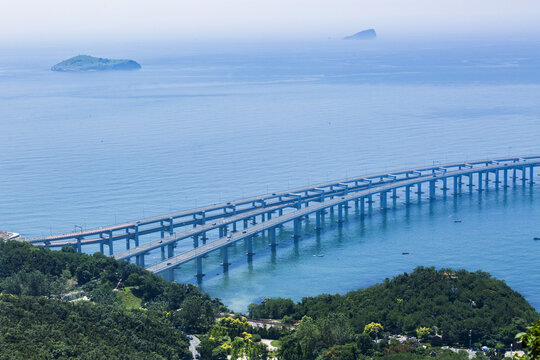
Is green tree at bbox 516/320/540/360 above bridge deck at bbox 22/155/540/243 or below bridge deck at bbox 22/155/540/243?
above

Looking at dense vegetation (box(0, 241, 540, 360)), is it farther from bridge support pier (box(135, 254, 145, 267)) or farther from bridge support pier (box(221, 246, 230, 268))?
bridge support pier (box(221, 246, 230, 268))

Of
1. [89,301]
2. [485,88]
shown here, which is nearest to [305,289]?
[89,301]

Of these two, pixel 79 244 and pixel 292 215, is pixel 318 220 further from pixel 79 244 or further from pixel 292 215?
pixel 79 244

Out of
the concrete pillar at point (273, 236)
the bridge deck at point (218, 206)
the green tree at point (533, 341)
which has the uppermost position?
the green tree at point (533, 341)

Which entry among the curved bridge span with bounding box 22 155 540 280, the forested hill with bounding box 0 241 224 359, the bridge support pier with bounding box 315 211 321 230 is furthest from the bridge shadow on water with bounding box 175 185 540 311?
→ the forested hill with bounding box 0 241 224 359

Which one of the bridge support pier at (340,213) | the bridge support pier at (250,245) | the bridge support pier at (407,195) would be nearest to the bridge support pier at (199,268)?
the bridge support pier at (250,245)

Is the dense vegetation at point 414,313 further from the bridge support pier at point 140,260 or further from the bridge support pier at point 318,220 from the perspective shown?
the bridge support pier at point 318,220

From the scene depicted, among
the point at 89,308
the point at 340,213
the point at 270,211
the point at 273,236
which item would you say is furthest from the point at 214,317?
the point at 340,213
